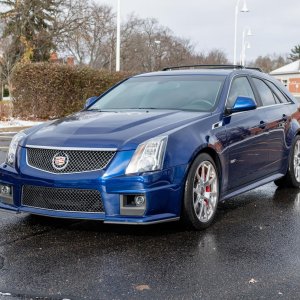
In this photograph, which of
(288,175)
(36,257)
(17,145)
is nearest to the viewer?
(36,257)

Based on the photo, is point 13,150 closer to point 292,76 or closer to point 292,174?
point 292,174

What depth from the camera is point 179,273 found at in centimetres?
402

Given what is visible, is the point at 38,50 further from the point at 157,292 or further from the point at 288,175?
the point at 157,292

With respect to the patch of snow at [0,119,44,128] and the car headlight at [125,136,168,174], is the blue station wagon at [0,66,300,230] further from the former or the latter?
the patch of snow at [0,119,44,128]

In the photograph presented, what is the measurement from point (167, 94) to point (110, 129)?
133cm

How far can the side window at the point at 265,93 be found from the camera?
6.72 m

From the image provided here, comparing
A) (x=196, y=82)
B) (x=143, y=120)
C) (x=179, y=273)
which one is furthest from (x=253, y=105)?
(x=179, y=273)

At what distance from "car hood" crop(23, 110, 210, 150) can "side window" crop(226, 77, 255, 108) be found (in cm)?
64

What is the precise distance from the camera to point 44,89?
2134cm

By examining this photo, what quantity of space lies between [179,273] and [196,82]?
2759 millimetres

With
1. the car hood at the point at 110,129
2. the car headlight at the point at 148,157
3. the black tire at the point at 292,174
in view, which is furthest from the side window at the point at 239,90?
the car headlight at the point at 148,157

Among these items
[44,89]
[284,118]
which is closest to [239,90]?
[284,118]

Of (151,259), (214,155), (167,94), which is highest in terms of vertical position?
(167,94)

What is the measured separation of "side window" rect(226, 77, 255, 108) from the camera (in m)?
5.99
